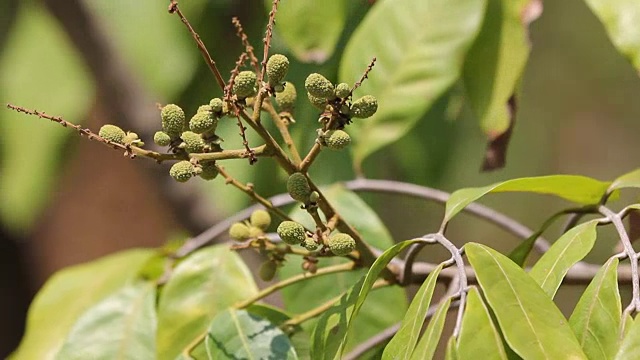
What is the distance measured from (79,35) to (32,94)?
180mm

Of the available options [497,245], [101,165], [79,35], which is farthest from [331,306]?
[101,165]

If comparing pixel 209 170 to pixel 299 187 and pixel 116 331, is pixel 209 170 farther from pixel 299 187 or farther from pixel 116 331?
pixel 116 331

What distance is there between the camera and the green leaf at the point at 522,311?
0.37 meters

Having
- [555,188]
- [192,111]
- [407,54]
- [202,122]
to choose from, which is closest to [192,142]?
[202,122]

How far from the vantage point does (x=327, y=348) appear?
463mm

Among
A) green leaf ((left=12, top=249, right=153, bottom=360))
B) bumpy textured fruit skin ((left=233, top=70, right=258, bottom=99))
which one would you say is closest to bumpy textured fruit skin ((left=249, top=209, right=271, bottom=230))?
bumpy textured fruit skin ((left=233, top=70, right=258, bottom=99))

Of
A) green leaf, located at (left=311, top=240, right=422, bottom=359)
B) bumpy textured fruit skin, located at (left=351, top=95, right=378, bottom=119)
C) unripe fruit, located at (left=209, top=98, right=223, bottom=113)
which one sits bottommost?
green leaf, located at (left=311, top=240, right=422, bottom=359)

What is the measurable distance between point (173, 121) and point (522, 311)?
200 mm

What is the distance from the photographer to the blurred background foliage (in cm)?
105

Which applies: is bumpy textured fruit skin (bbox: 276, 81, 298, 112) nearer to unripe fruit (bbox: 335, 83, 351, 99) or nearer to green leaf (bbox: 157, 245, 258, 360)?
unripe fruit (bbox: 335, 83, 351, 99)

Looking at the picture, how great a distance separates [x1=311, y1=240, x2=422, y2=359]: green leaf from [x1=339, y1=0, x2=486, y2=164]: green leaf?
0.29m

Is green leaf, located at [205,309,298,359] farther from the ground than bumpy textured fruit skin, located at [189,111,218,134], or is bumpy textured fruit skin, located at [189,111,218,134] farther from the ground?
bumpy textured fruit skin, located at [189,111,218,134]

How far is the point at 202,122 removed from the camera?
43 centimetres

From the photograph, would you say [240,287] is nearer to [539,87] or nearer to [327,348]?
[327,348]
